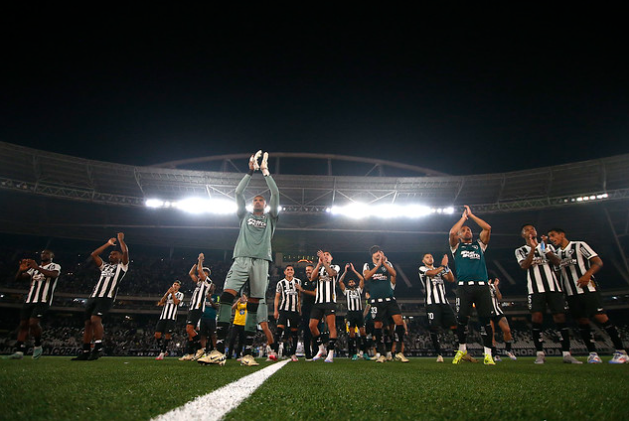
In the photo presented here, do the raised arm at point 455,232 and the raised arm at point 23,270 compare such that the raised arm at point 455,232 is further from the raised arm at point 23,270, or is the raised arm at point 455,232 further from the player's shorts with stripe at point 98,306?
the raised arm at point 23,270

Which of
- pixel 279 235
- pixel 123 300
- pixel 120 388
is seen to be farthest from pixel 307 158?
pixel 120 388

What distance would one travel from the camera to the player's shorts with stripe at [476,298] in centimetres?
562

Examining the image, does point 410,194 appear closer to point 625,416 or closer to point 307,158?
point 307,158

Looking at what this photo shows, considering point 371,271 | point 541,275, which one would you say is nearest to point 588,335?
point 541,275

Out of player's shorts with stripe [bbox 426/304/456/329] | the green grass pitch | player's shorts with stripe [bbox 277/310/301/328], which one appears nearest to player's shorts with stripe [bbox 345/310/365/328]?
player's shorts with stripe [bbox 277/310/301/328]

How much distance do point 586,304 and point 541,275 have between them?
0.76m

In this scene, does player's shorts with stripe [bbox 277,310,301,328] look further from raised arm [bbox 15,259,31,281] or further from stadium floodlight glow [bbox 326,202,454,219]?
stadium floodlight glow [bbox 326,202,454,219]

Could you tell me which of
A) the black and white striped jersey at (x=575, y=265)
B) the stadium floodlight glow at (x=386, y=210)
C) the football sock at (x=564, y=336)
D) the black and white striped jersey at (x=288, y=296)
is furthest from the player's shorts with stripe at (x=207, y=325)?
the stadium floodlight glow at (x=386, y=210)

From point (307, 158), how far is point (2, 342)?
25.5m

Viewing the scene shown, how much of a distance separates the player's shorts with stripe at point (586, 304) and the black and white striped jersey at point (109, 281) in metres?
8.47

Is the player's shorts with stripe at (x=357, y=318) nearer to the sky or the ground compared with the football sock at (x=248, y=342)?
nearer to the sky

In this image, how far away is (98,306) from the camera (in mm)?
6234

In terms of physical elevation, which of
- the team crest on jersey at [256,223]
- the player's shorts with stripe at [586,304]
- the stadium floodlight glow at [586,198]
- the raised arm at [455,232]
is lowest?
the player's shorts with stripe at [586,304]

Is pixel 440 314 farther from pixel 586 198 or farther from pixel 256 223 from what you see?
pixel 586 198
